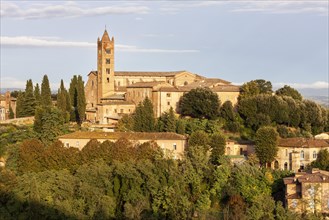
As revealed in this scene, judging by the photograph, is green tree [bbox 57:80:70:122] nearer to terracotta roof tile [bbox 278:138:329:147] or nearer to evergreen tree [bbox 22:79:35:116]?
evergreen tree [bbox 22:79:35:116]

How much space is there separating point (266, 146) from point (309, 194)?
615 centimetres

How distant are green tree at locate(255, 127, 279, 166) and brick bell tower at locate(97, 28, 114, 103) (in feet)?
46.4

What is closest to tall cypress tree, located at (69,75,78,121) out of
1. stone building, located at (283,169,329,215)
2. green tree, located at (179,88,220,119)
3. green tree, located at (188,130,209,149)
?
green tree, located at (179,88,220,119)

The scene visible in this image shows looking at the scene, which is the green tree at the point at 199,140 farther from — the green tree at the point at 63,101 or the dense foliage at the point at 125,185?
the green tree at the point at 63,101

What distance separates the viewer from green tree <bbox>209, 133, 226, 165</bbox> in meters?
38.2

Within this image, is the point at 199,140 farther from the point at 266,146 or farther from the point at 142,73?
the point at 142,73

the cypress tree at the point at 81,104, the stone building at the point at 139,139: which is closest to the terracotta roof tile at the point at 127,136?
the stone building at the point at 139,139

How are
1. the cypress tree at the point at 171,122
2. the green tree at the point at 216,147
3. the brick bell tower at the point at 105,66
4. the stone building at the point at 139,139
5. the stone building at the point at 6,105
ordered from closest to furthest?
the green tree at the point at 216,147 → the stone building at the point at 139,139 → the cypress tree at the point at 171,122 → the brick bell tower at the point at 105,66 → the stone building at the point at 6,105

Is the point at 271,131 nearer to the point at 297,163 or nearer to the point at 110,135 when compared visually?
the point at 297,163

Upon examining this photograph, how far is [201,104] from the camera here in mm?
44688

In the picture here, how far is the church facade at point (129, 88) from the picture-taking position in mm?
46906

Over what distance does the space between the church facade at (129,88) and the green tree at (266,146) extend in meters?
8.01

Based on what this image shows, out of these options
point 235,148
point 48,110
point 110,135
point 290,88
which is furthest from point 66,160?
point 290,88

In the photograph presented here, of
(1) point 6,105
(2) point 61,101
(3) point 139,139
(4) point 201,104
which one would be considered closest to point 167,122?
(4) point 201,104
